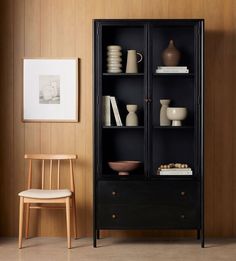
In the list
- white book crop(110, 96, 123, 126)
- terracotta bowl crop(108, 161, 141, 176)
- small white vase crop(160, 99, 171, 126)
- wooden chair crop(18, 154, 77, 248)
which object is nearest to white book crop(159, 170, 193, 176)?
terracotta bowl crop(108, 161, 141, 176)

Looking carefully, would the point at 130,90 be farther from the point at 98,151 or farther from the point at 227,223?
the point at 227,223

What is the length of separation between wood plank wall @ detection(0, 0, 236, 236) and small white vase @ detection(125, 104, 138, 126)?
0.44 m

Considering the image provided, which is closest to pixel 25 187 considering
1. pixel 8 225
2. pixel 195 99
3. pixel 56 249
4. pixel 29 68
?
pixel 8 225

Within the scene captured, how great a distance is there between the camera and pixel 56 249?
468cm

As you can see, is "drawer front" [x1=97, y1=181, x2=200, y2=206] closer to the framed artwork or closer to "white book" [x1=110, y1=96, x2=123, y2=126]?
"white book" [x1=110, y1=96, x2=123, y2=126]

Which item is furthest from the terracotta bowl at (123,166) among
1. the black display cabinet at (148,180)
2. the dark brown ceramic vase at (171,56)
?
the dark brown ceramic vase at (171,56)

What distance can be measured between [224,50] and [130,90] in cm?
90

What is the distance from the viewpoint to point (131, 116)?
4.86 m

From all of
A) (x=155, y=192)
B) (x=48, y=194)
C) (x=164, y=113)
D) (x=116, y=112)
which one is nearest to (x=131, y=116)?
(x=116, y=112)

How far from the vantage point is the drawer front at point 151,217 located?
473cm

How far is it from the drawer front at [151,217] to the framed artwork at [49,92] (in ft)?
3.09

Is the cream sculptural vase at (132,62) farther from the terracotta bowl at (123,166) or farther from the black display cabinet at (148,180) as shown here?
the terracotta bowl at (123,166)

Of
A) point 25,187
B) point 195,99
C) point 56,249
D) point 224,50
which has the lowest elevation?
point 56,249

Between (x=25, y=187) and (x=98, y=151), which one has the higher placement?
(x=98, y=151)
